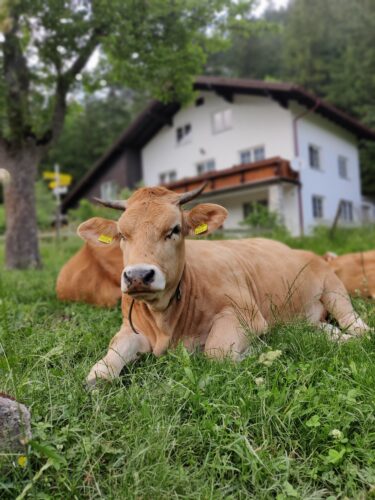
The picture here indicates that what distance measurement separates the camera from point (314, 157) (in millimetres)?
25359

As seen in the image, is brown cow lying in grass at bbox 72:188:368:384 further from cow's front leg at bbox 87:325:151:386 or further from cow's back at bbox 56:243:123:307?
cow's back at bbox 56:243:123:307

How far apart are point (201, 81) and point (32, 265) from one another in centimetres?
1646

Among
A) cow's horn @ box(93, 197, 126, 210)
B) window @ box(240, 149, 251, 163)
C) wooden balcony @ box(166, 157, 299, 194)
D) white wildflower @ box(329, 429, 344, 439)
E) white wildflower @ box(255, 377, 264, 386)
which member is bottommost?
white wildflower @ box(329, 429, 344, 439)

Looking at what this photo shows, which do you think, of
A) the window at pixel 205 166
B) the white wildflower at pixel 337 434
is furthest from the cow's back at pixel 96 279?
the window at pixel 205 166

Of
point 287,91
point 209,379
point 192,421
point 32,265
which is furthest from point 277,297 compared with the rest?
point 287,91

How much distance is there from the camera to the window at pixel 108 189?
3130cm

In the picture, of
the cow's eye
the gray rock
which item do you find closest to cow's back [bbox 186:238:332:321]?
the cow's eye

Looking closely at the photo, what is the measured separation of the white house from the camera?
22.6 m

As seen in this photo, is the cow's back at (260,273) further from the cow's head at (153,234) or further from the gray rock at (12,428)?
the gray rock at (12,428)

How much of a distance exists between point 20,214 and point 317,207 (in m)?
17.3

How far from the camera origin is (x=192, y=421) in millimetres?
2543

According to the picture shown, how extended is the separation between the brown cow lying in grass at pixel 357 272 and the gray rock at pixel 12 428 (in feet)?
14.5

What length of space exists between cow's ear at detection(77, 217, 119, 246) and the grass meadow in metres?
1.05

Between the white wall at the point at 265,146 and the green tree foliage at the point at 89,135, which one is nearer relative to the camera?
the white wall at the point at 265,146
